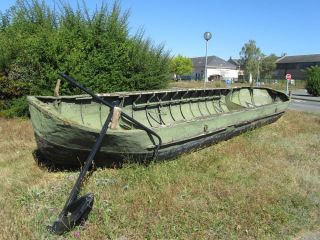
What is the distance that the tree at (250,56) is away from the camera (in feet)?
298

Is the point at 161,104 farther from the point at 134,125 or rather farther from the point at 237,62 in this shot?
the point at 237,62

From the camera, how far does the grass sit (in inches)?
189

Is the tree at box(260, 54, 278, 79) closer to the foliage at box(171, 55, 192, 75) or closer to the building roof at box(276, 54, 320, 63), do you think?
the building roof at box(276, 54, 320, 63)

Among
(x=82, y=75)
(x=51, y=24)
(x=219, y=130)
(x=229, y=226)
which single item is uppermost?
(x=51, y=24)

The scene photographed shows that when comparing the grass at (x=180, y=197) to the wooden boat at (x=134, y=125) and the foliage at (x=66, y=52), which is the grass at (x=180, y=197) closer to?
the wooden boat at (x=134, y=125)

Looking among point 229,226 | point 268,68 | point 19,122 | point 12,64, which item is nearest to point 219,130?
point 229,226

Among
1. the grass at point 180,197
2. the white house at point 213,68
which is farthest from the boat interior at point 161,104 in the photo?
the white house at point 213,68

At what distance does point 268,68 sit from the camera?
3878 inches

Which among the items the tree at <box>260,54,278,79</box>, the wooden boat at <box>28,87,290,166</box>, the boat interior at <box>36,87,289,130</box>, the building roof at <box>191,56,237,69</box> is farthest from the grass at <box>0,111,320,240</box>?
the tree at <box>260,54,278,79</box>

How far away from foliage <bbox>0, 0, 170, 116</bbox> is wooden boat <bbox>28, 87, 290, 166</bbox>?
311 centimetres

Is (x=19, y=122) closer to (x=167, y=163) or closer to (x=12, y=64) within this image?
(x=12, y=64)

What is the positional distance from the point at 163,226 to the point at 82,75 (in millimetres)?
8321

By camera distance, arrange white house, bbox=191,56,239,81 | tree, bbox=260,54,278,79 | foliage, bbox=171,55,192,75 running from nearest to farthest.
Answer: foliage, bbox=171,55,192,75
white house, bbox=191,56,239,81
tree, bbox=260,54,278,79

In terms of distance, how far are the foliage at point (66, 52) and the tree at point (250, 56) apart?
262 ft
